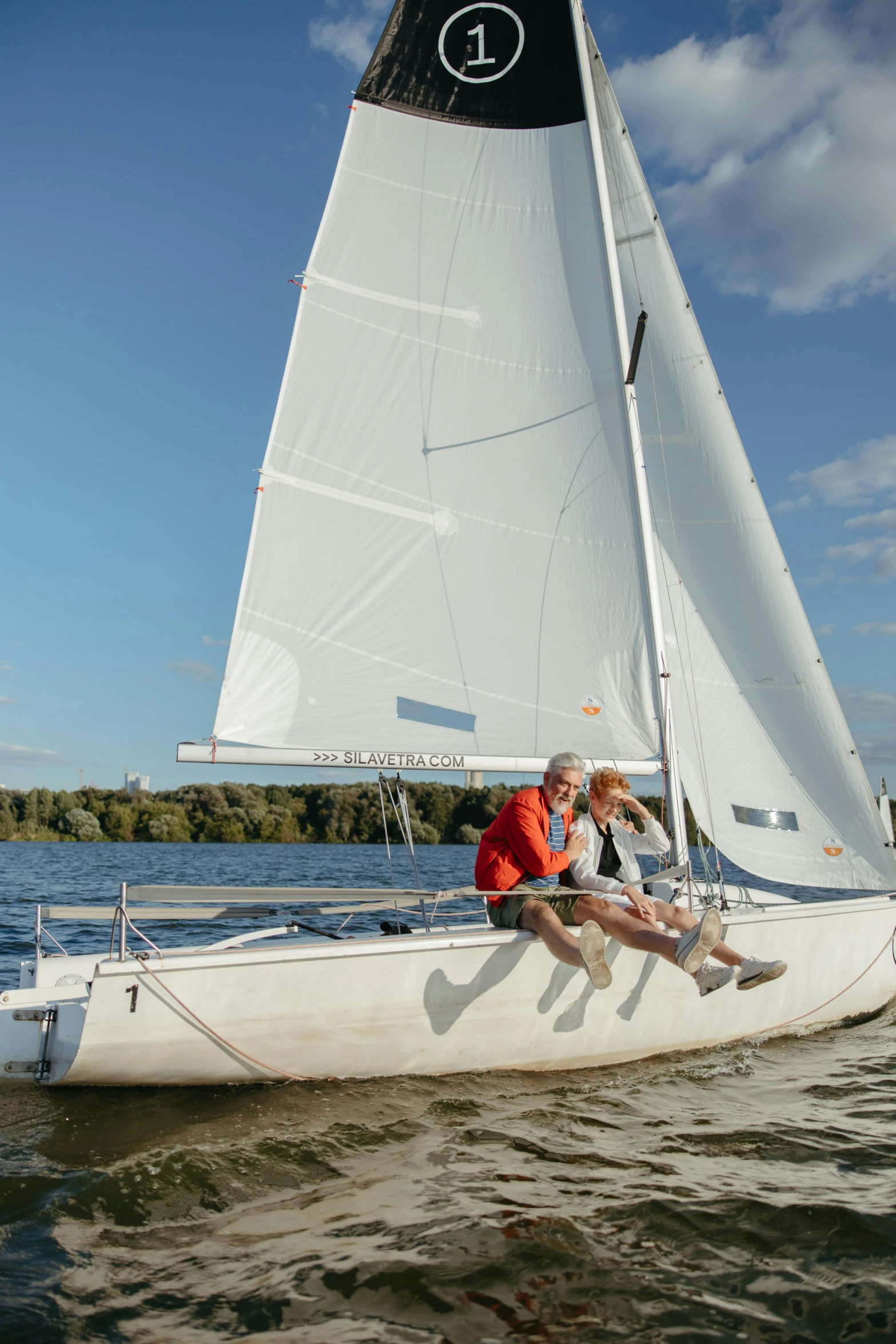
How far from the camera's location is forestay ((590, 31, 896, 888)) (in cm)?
631

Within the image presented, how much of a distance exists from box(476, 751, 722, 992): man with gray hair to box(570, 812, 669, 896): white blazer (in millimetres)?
82

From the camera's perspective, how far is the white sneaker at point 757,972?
4254 millimetres

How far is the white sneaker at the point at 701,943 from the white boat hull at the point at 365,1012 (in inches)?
23.7

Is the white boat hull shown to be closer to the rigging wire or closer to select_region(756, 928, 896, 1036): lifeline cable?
select_region(756, 928, 896, 1036): lifeline cable

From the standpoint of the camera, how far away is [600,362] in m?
6.69

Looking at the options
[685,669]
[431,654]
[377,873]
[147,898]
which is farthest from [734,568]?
[377,873]

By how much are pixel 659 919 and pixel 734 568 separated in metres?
3.15

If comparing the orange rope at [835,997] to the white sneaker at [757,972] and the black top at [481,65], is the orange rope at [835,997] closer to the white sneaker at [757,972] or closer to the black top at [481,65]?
the white sneaker at [757,972]

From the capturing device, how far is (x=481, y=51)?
7.35 meters

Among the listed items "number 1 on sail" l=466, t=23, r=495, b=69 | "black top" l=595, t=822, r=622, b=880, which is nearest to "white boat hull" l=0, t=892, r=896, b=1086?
"black top" l=595, t=822, r=622, b=880

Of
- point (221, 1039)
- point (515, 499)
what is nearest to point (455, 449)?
point (515, 499)

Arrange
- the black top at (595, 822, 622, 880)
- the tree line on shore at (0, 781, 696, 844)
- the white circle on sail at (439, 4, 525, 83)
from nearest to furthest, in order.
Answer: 1. the black top at (595, 822, 622, 880)
2. the white circle on sail at (439, 4, 525, 83)
3. the tree line on shore at (0, 781, 696, 844)

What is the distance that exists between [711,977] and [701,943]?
0.75 feet

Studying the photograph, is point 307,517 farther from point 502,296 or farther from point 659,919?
point 659,919
